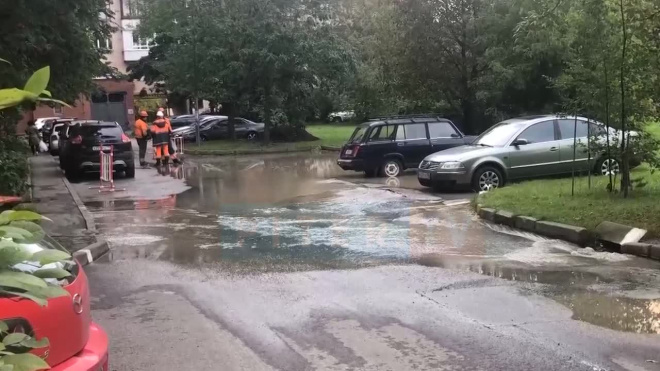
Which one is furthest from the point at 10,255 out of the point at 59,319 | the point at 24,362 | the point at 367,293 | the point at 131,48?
the point at 131,48

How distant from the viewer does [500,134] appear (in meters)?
16.3

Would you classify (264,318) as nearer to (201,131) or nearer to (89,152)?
(89,152)

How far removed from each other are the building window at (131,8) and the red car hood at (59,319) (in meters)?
50.7

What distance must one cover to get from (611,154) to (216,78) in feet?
82.0

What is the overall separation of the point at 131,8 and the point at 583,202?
51526 millimetres

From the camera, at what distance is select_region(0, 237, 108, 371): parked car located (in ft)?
10.0

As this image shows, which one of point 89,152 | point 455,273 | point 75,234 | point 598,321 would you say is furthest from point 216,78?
point 598,321

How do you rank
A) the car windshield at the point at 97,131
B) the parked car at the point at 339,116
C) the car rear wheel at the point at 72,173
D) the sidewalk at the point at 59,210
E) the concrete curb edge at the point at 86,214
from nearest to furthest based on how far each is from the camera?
the sidewalk at the point at 59,210
the concrete curb edge at the point at 86,214
the car rear wheel at the point at 72,173
the car windshield at the point at 97,131
the parked car at the point at 339,116

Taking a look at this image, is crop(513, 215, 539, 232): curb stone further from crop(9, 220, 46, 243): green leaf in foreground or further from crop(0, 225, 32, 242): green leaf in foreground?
crop(0, 225, 32, 242): green leaf in foreground

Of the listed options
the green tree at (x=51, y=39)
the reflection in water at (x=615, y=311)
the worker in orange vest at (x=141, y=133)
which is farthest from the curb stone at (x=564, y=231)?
the worker in orange vest at (x=141, y=133)

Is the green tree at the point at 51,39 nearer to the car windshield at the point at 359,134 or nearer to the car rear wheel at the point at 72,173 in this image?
the car rear wheel at the point at 72,173

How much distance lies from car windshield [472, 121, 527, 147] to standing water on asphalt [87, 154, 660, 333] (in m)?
1.59

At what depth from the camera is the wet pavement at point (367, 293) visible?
5.50 meters

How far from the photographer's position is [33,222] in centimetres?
243
